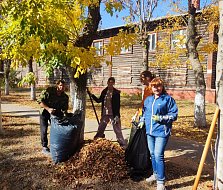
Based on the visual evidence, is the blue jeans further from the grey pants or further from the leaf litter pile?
the grey pants

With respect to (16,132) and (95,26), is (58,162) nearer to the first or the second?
(95,26)

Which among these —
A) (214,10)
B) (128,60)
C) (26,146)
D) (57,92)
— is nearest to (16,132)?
(26,146)

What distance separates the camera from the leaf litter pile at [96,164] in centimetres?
437

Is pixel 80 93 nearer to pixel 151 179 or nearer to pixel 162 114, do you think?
pixel 162 114

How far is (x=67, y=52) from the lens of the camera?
13.8 ft

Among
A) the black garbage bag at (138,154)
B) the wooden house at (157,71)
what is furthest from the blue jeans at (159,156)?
the wooden house at (157,71)

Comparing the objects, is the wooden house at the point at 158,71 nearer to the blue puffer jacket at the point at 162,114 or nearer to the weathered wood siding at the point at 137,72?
the weathered wood siding at the point at 137,72

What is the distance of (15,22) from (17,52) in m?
0.54

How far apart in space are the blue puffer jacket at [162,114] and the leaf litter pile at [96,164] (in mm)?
859

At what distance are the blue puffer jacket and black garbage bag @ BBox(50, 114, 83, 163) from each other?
132 cm

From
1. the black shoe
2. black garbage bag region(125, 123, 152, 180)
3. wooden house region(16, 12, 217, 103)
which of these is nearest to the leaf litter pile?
black garbage bag region(125, 123, 152, 180)

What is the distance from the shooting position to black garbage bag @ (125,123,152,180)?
14.5ft

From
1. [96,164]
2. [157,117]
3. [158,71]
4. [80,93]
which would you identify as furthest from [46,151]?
[158,71]

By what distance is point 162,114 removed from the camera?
4.00 metres
